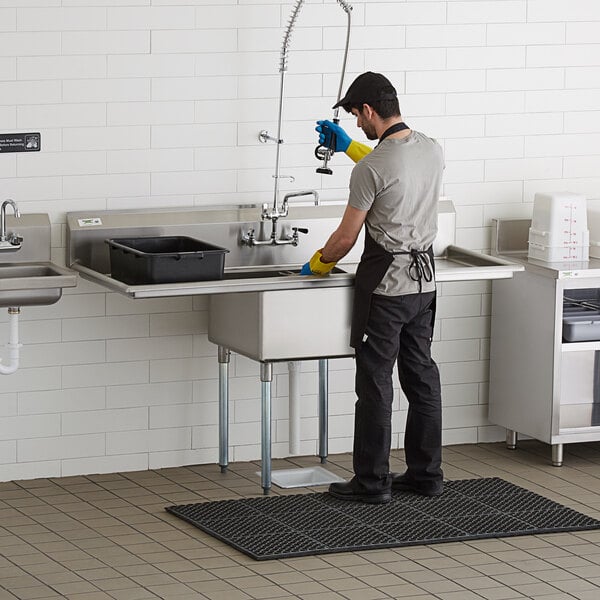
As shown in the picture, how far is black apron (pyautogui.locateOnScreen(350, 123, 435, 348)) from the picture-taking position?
5457 mm

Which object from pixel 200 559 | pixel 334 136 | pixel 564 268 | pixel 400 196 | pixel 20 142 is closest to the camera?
pixel 200 559

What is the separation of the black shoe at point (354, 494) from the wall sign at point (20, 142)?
1814 millimetres

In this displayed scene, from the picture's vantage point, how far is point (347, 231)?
5.41 m

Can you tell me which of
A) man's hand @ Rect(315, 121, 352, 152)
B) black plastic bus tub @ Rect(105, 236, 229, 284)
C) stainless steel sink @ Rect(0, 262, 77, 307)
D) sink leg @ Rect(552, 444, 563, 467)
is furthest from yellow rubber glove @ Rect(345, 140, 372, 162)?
sink leg @ Rect(552, 444, 563, 467)

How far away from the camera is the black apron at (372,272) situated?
5.46 meters

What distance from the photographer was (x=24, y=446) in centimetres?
595

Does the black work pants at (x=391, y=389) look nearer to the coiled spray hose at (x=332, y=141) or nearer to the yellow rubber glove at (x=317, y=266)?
the yellow rubber glove at (x=317, y=266)

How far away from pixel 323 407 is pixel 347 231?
1055mm

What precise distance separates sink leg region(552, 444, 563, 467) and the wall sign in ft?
8.40

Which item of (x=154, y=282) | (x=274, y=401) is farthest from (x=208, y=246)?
(x=274, y=401)

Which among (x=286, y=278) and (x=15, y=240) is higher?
(x=15, y=240)

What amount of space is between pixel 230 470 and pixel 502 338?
140 cm

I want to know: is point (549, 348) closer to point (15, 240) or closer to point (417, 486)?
point (417, 486)

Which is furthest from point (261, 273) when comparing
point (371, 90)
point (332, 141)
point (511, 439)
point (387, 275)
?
point (511, 439)
